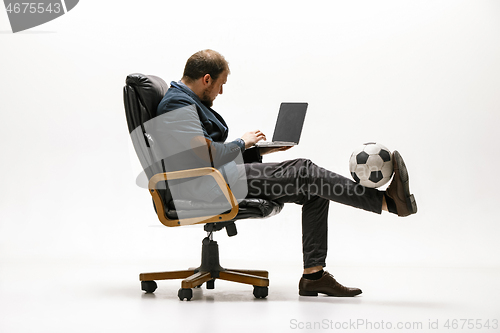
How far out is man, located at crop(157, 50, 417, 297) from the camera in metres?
2.37

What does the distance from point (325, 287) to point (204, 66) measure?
116 centimetres

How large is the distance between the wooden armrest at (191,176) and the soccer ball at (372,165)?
1.78 feet

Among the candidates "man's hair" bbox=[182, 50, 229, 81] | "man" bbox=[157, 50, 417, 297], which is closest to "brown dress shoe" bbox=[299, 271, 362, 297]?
"man" bbox=[157, 50, 417, 297]

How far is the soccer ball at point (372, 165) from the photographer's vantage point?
2256 mm

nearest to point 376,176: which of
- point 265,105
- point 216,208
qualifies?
point 216,208

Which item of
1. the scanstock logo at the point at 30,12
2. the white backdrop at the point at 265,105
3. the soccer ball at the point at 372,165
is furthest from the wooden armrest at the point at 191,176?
the scanstock logo at the point at 30,12

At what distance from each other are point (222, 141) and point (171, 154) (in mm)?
311

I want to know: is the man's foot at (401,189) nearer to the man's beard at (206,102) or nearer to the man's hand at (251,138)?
the man's hand at (251,138)

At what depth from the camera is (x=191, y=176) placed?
238cm

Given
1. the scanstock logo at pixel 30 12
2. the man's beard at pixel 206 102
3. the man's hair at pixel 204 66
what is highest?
the scanstock logo at pixel 30 12

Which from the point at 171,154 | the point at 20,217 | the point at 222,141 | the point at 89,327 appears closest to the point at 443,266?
the point at 222,141

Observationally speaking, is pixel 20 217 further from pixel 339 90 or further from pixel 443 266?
pixel 443 266

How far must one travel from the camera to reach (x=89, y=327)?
6.51 ft

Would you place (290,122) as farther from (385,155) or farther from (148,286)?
(148,286)
